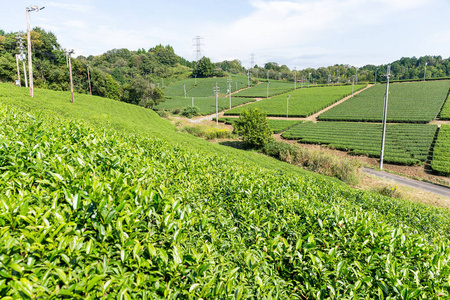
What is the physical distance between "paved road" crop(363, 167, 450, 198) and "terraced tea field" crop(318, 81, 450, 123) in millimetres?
25746

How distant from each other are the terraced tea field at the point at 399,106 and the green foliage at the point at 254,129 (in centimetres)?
2759

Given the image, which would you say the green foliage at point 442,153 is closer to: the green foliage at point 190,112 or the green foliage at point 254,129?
the green foliage at point 254,129

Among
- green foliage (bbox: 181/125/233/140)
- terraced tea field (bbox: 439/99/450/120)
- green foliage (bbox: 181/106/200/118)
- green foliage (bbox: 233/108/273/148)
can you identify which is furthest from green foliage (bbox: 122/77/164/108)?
terraced tea field (bbox: 439/99/450/120)

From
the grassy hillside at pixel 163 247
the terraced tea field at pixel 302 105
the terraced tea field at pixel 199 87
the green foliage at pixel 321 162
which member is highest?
the terraced tea field at pixel 199 87

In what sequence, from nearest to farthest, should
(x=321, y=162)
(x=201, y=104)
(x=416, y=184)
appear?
1. (x=416, y=184)
2. (x=321, y=162)
3. (x=201, y=104)

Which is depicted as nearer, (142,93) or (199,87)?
(142,93)

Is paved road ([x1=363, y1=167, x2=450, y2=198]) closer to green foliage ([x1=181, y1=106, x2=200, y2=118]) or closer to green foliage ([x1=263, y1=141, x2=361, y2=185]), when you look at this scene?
green foliage ([x1=263, y1=141, x2=361, y2=185])

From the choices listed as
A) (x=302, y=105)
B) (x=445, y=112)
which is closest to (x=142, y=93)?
(x=302, y=105)

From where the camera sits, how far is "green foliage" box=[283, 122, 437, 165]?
30.9m

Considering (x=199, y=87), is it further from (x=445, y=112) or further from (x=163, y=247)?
(x=163, y=247)

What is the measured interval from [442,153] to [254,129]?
2331 centimetres

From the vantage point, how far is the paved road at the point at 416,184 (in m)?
22.9

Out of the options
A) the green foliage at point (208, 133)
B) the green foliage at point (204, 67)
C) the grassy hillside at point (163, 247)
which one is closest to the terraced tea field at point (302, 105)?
the green foliage at point (208, 133)

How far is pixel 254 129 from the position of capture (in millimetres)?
34312
